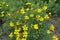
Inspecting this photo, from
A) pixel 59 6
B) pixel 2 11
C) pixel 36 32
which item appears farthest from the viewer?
pixel 59 6

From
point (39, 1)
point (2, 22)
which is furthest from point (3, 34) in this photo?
point (39, 1)

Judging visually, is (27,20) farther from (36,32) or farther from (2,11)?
(2,11)

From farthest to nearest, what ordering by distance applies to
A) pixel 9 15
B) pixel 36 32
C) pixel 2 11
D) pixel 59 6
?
pixel 59 6, pixel 2 11, pixel 9 15, pixel 36 32

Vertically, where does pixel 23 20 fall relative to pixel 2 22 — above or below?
above

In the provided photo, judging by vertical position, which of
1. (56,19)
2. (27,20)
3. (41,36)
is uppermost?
(27,20)

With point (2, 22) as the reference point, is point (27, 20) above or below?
above

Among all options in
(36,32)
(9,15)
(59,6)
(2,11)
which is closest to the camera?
(36,32)

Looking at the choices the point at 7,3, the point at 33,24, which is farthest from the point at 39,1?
the point at 33,24

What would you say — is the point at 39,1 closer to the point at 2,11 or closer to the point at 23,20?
the point at 2,11

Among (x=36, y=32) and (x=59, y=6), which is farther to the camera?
(x=59, y=6)
